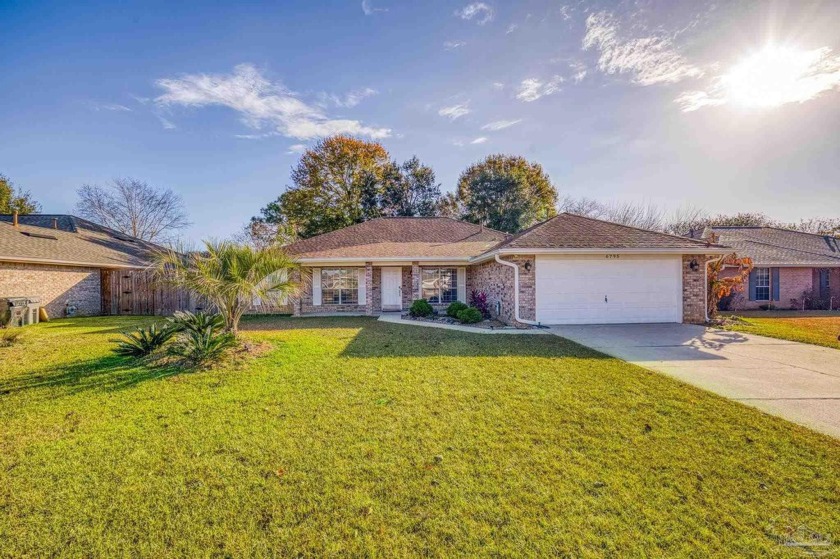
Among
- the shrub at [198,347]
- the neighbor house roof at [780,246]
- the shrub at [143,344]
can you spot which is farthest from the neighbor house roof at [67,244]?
the neighbor house roof at [780,246]

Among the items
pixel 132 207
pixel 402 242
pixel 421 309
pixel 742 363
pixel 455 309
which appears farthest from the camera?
pixel 132 207

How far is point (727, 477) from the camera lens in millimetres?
2887

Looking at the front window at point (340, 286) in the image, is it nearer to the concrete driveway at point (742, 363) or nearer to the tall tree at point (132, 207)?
the concrete driveway at point (742, 363)

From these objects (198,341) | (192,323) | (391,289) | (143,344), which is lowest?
(143,344)

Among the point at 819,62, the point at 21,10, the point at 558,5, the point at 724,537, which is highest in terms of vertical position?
the point at 558,5

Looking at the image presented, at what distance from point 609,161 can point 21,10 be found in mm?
23140

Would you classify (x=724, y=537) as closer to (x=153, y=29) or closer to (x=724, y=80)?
(x=724, y=80)

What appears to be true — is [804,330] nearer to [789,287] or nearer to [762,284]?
[762,284]

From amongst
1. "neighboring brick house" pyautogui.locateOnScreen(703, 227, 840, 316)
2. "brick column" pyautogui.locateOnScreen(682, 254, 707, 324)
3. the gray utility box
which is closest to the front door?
"brick column" pyautogui.locateOnScreen(682, 254, 707, 324)

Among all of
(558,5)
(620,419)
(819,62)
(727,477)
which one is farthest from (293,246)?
(819,62)

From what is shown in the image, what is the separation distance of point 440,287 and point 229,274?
9.73 meters

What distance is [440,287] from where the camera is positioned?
15.7 meters

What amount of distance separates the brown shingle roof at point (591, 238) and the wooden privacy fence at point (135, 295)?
1584 centimetres

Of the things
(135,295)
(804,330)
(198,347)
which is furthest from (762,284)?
(135,295)
